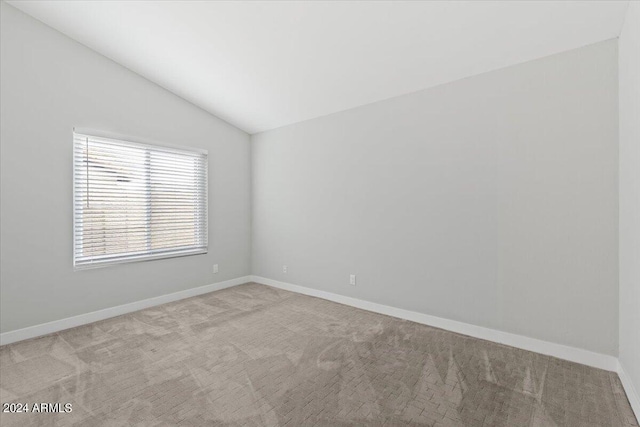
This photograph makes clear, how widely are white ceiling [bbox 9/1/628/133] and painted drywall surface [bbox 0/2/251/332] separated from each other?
254 mm

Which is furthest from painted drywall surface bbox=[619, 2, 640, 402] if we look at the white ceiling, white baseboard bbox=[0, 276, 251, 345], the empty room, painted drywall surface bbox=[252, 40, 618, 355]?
white baseboard bbox=[0, 276, 251, 345]

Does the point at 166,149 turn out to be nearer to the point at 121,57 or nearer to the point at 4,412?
the point at 121,57

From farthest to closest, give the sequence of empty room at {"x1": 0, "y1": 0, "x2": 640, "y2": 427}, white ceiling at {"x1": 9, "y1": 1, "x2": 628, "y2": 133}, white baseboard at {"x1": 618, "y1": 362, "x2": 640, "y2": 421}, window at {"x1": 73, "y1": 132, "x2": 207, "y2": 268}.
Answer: window at {"x1": 73, "y1": 132, "x2": 207, "y2": 268} < white ceiling at {"x1": 9, "y1": 1, "x2": 628, "y2": 133} < empty room at {"x1": 0, "y1": 0, "x2": 640, "y2": 427} < white baseboard at {"x1": 618, "y1": 362, "x2": 640, "y2": 421}

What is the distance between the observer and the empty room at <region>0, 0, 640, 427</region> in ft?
6.66

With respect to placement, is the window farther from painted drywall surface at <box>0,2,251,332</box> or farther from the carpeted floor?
the carpeted floor

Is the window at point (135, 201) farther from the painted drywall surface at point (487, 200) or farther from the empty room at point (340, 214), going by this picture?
the painted drywall surface at point (487, 200)

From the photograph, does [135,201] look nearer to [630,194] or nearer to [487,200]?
[487,200]

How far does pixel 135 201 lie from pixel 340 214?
101 inches

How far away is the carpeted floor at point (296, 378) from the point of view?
1.81m

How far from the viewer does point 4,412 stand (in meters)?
1.84

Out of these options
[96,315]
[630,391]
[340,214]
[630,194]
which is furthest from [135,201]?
[630,391]

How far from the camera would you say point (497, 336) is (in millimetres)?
2754

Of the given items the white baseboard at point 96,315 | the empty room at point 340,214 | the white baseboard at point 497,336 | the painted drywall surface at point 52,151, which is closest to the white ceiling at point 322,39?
the empty room at point 340,214

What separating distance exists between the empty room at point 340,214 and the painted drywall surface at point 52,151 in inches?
0.8
